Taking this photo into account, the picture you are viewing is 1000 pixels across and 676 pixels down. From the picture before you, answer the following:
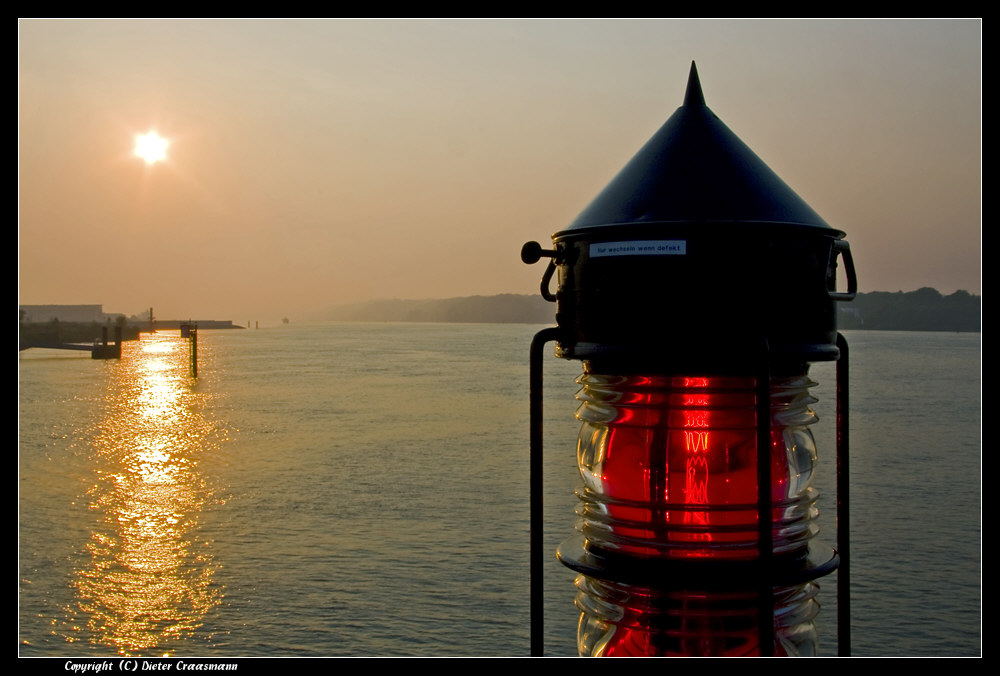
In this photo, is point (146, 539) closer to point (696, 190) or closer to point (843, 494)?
point (843, 494)

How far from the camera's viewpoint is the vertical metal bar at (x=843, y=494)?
5.56 ft

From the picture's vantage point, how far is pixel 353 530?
84.2 ft

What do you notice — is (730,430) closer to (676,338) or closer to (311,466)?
(676,338)

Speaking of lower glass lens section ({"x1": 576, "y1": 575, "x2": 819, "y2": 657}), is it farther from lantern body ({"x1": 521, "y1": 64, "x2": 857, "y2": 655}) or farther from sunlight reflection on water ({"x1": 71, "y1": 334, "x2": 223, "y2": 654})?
sunlight reflection on water ({"x1": 71, "y1": 334, "x2": 223, "y2": 654})

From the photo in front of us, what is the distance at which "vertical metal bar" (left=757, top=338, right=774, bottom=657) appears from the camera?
4.41ft

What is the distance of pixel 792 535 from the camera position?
1.54 metres

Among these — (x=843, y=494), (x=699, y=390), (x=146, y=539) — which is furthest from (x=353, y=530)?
→ (x=699, y=390)

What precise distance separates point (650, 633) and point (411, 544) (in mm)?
22847

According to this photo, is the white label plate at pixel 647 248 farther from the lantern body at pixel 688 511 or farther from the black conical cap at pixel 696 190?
the lantern body at pixel 688 511

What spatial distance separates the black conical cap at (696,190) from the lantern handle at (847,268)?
1.8 inches

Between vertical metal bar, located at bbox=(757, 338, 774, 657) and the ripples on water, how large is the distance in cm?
1533

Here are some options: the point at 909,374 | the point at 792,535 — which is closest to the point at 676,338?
the point at 792,535

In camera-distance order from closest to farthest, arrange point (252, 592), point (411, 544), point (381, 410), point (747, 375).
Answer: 1. point (747, 375)
2. point (252, 592)
3. point (411, 544)
4. point (381, 410)

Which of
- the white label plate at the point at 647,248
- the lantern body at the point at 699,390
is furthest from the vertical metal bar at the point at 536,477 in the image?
the white label plate at the point at 647,248
